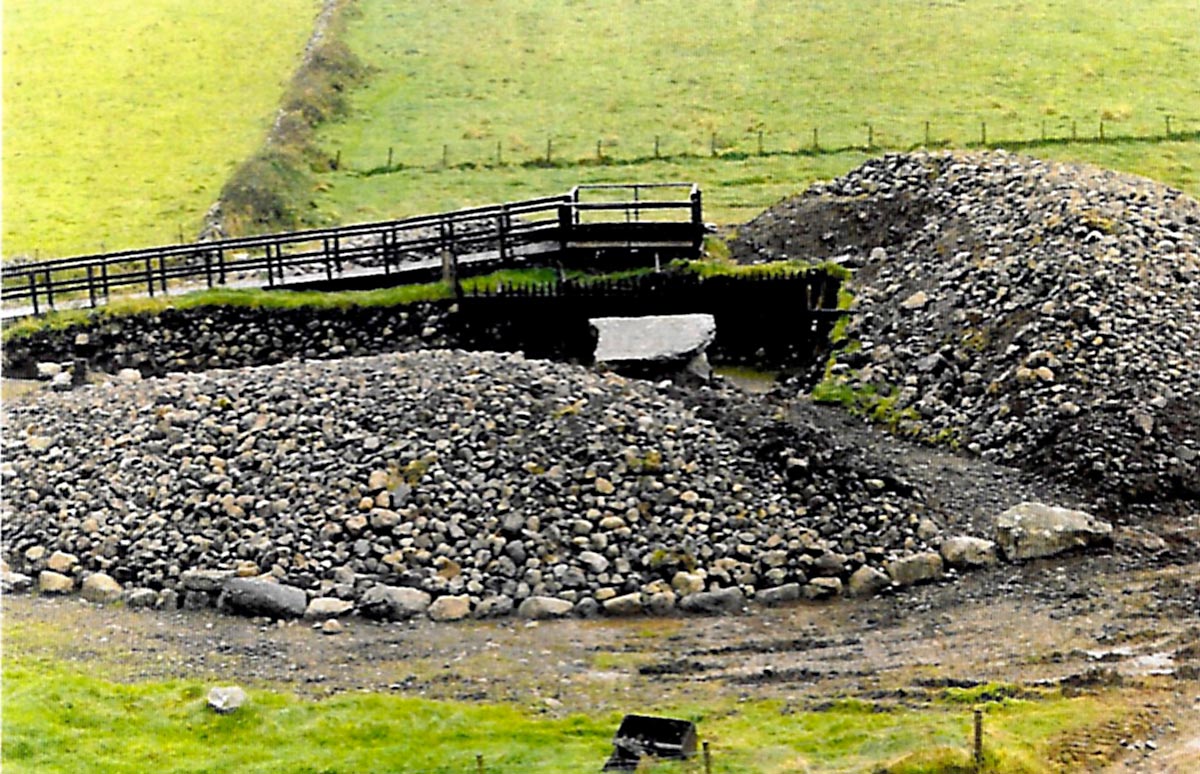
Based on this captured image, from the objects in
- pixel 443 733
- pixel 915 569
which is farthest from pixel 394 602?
pixel 915 569

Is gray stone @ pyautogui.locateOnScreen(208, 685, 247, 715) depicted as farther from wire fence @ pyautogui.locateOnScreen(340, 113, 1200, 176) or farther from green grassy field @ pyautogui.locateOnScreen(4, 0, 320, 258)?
wire fence @ pyautogui.locateOnScreen(340, 113, 1200, 176)

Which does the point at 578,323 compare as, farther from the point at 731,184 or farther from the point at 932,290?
the point at 731,184

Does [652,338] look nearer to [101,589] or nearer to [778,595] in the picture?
[778,595]

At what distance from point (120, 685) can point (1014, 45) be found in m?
46.9

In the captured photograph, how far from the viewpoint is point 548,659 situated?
21.8 meters

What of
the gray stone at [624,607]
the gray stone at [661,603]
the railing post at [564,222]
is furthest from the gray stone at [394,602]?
the railing post at [564,222]

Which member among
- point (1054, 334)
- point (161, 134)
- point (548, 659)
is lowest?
point (548, 659)

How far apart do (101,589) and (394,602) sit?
4625mm

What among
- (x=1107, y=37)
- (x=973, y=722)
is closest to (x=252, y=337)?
(x=973, y=722)

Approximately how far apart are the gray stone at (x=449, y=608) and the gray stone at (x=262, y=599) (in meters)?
1.89

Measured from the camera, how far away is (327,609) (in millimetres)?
23359

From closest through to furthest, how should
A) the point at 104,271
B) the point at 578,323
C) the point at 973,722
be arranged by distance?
1. the point at 973,722
2. the point at 578,323
3. the point at 104,271

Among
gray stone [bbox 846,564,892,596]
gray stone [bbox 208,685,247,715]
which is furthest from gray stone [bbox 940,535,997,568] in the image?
gray stone [bbox 208,685,247,715]

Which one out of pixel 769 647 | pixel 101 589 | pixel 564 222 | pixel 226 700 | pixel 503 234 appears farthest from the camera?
pixel 503 234
